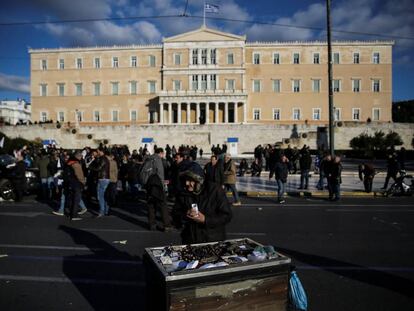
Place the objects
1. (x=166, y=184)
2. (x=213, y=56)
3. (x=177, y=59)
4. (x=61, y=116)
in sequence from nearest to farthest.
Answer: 1. (x=166, y=184)
2. (x=213, y=56)
3. (x=177, y=59)
4. (x=61, y=116)

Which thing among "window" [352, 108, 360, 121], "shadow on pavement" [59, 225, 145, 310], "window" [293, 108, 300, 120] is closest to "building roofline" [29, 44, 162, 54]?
"window" [293, 108, 300, 120]

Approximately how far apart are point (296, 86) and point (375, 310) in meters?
60.4

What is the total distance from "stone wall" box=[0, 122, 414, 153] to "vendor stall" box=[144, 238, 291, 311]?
4454cm

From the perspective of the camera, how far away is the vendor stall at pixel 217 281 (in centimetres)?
281

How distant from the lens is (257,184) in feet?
56.3

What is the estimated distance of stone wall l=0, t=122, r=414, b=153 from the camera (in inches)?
1886

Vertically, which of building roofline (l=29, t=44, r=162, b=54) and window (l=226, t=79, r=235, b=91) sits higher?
building roofline (l=29, t=44, r=162, b=54)

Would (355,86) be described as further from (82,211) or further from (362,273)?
(362,273)

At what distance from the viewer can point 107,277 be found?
5.23 m

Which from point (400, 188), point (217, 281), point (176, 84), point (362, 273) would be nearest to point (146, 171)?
point (362, 273)

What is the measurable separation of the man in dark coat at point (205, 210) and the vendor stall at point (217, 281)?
1.89 feet

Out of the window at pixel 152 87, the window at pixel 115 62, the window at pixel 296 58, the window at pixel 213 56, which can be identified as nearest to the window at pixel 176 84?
the window at pixel 152 87

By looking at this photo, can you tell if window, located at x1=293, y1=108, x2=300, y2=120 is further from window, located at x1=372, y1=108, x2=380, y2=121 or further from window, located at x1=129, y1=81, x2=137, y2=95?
window, located at x1=129, y1=81, x2=137, y2=95

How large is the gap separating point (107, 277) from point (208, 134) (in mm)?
43353
